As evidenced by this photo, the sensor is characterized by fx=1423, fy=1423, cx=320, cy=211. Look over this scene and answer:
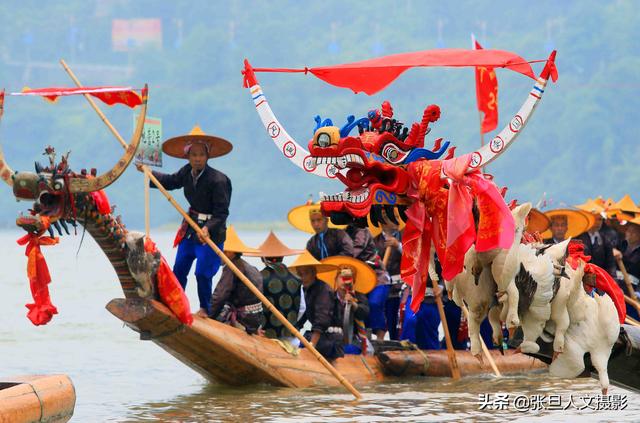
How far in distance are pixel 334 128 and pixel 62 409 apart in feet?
12.5

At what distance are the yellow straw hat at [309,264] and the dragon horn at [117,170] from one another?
4458mm

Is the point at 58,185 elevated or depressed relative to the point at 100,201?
elevated

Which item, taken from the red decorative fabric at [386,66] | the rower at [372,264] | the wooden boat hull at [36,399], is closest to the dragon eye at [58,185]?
the wooden boat hull at [36,399]

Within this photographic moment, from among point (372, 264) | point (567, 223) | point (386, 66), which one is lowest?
point (372, 264)

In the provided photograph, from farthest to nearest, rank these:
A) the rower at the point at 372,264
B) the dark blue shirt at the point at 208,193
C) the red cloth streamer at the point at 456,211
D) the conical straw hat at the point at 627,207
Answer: the conical straw hat at the point at 627,207 < the rower at the point at 372,264 < the dark blue shirt at the point at 208,193 < the red cloth streamer at the point at 456,211

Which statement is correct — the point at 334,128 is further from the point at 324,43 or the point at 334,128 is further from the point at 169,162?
the point at 324,43

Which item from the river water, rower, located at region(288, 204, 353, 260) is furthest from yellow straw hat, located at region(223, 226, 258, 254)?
rower, located at region(288, 204, 353, 260)

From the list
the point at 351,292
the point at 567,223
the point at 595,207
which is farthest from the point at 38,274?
the point at 595,207

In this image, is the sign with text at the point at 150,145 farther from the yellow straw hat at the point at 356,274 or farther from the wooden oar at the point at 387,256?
the wooden oar at the point at 387,256

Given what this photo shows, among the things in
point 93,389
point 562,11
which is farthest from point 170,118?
point 93,389

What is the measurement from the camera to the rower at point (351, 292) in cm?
1439

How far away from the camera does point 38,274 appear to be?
977 centimetres

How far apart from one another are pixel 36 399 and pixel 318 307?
180 inches

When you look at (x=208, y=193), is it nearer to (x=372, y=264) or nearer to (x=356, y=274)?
(x=356, y=274)
